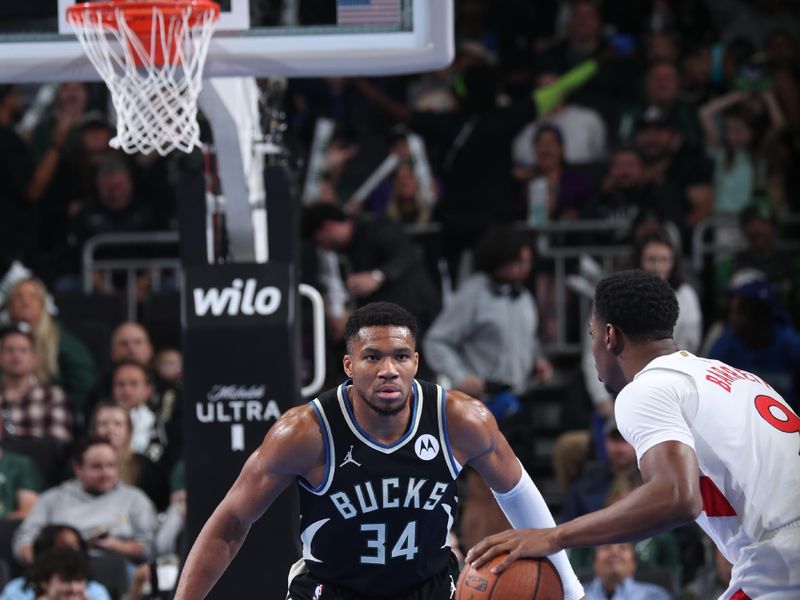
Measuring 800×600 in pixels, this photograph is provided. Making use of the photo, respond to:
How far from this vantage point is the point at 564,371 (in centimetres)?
1045

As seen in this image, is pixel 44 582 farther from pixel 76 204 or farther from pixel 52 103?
pixel 52 103

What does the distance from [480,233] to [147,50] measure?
12.9ft

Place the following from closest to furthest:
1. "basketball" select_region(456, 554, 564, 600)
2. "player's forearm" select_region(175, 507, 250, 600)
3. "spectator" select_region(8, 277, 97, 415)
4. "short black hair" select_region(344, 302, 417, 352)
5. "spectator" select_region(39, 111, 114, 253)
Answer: "basketball" select_region(456, 554, 564, 600) → "player's forearm" select_region(175, 507, 250, 600) → "short black hair" select_region(344, 302, 417, 352) → "spectator" select_region(8, 277, 97, 415) → "spectator" select_region(39, 111, 114, 253)

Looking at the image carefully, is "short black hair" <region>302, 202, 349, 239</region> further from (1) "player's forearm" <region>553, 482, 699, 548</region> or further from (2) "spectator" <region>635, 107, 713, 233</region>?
(1) "player's forearm" <region>553, 482, 699, 548</region>

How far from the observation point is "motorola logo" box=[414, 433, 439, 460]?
5.25 m

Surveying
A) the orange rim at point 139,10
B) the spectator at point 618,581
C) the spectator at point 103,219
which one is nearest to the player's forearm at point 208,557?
the orange rim at point 139,10

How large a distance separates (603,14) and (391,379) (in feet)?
26.7

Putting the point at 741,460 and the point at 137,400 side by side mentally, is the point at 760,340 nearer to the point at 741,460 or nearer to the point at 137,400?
the point at 137,400

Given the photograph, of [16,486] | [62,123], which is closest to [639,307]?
[16,486]

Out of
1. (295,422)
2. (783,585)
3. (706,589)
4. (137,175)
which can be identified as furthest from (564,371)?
(783,585)

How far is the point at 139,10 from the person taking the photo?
244 inches

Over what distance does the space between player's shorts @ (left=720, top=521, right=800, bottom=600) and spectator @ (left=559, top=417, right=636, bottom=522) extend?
157 inches

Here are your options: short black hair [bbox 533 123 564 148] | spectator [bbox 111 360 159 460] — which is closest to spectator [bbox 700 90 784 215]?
short black hair [bbox 533 123 564 148]

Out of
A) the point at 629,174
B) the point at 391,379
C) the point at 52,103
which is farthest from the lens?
the point at 52,103
